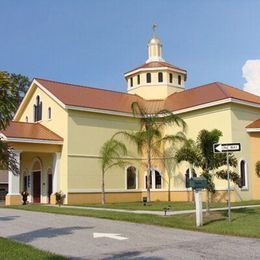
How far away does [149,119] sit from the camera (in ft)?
105

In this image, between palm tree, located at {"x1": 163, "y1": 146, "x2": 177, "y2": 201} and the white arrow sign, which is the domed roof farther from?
the white arrow sign

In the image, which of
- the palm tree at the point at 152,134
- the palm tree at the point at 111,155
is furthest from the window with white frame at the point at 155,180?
the palm tree at the point at 111,155

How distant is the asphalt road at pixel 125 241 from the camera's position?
10179mm

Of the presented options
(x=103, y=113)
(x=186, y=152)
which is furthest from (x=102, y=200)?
(x=186, y=152)

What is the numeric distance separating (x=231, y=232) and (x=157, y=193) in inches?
805

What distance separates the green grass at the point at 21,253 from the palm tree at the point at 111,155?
19.0 m

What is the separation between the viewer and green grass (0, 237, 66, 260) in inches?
372

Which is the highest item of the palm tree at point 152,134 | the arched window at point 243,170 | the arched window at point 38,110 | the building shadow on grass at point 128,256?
the arched window at point 38,110

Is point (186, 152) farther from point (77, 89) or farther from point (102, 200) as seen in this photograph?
point (77, 89)

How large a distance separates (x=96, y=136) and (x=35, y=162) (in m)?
5.93

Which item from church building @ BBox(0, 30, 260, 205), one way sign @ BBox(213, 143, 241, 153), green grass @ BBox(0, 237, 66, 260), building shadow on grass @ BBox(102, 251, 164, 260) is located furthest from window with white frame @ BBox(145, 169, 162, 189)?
building shadow on grass @ BBox(102, 251, 164, 260)

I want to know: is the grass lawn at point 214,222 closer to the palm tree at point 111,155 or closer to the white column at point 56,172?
the palm tree at point 111,155

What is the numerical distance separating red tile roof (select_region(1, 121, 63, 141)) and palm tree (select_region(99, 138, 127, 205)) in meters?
3.19

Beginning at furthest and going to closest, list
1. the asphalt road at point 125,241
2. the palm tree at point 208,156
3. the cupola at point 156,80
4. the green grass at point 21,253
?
the cupola at point 156,80 < the palm tree at point 208,156 < the asphalt road at point 125,241 < the green grass at point 21,253
